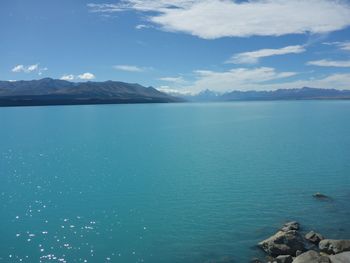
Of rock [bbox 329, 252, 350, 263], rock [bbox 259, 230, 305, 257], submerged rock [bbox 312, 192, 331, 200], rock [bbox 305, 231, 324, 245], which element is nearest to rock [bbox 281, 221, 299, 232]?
rock [bbox 305, 231, 324, 245]

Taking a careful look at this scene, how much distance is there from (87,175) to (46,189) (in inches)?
346

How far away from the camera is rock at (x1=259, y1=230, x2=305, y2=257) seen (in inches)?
1141

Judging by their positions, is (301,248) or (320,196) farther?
(320,196)

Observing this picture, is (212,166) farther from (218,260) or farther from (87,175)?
(218,260)

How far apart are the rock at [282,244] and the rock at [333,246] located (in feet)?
5.30

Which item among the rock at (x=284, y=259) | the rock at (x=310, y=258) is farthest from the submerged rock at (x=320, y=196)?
the rock at (x=310, y=258)

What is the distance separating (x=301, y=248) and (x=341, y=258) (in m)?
3.99

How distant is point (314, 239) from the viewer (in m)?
31.2

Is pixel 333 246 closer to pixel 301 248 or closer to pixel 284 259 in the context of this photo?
pixel 301 248

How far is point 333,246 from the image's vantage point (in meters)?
28.9

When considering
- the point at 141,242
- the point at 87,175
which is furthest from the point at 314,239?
the point at 87,175

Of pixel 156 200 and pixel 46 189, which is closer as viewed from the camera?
pixel 156 200

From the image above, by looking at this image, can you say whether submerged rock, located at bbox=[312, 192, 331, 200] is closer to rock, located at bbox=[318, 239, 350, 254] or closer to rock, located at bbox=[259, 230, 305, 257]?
rock, located at bbox=[259, 230, 305, 257]

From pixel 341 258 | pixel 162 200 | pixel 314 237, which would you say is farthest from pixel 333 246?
pixel 162 200
